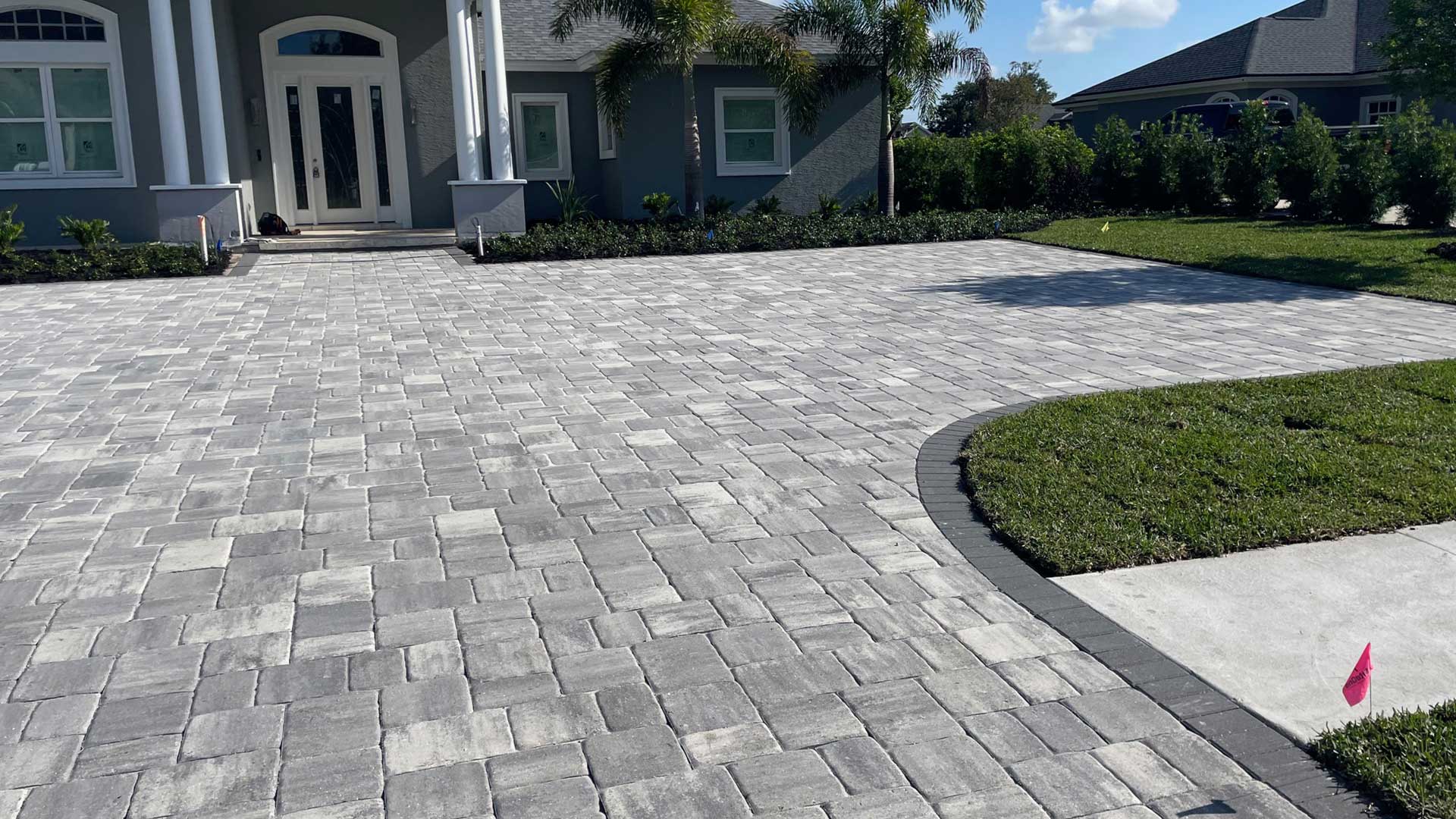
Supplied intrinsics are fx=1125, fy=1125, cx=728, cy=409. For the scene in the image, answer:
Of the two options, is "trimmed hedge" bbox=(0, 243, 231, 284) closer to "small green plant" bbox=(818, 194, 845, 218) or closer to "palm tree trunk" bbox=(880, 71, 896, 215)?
"small green plant" bbox=(818, 194, 845, 218)

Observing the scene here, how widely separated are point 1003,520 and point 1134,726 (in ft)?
5.80

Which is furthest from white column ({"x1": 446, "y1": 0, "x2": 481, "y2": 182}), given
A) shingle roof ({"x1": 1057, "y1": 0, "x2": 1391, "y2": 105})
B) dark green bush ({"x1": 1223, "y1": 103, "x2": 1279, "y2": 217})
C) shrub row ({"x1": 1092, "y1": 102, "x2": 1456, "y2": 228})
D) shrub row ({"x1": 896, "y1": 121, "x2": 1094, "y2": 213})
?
shingle roof ({"x1": 1057, "y1": 0, "x2": 1391, "y2": 105})

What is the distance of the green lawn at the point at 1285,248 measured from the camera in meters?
12.9

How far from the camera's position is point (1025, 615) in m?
4.27

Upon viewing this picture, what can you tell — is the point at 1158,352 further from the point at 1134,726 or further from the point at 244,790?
the point at 244,790

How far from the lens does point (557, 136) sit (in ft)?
71.5

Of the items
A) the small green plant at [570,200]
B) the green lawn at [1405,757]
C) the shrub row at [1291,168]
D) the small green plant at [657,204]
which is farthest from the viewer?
the small green plant at [570,200]

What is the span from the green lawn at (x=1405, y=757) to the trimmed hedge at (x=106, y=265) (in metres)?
15.0

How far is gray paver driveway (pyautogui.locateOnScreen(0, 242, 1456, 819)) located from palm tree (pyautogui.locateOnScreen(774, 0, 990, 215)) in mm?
11720

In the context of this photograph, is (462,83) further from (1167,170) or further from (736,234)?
(1167,170)

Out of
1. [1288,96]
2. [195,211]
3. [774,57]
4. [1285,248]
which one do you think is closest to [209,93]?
[195,211]

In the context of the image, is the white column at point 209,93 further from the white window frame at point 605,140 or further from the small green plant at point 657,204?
the small green plant at point 657,204

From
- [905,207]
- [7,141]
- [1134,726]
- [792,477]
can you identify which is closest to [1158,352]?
[792,477]

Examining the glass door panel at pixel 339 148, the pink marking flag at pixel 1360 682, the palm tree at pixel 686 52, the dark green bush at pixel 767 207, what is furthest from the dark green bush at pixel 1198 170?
the pink marking flag at pixel 1360 682
